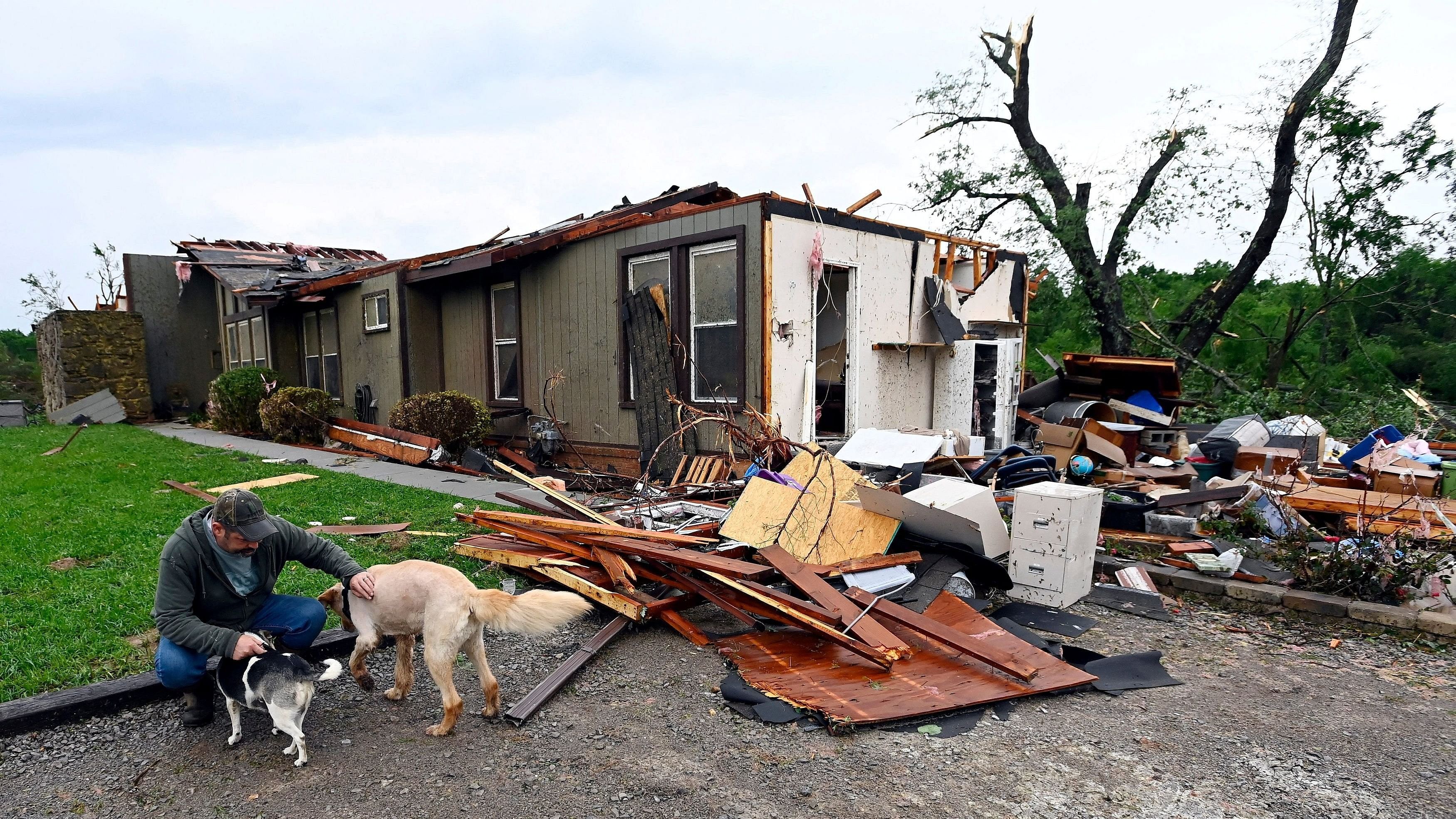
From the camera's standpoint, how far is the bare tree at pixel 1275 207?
1370 centimetres

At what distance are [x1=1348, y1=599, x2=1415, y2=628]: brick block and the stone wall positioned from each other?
2411 cm

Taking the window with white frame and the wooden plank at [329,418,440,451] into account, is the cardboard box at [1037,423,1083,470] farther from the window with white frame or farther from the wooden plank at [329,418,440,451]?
the wooden plank at [329,418,440,451]

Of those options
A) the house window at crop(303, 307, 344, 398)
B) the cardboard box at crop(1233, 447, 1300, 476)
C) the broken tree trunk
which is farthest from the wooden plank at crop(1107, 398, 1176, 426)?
the house window at crop(303, 307, 344, 398)

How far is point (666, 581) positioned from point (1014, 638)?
215 cm

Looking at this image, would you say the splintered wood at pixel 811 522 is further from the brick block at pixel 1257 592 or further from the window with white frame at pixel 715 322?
the window with white frame at pixel 715 322

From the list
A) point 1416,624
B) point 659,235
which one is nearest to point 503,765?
point 1416,624

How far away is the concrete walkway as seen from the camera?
8656mm

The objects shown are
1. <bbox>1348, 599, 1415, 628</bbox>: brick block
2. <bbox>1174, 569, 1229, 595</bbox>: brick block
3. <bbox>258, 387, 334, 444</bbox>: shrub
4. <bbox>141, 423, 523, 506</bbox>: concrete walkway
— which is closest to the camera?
<bbox>1348, 599, 1415, 628</bbox>: brick block

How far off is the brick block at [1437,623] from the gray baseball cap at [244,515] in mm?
6458

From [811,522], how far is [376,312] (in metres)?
10.6

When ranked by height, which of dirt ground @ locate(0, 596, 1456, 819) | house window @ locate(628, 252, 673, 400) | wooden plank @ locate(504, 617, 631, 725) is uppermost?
house window @ locate(628, 252, 673, 400)

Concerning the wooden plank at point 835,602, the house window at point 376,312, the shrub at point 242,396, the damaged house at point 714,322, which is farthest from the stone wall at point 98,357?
the wooden plank at point 835,602

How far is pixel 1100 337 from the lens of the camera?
16.7m

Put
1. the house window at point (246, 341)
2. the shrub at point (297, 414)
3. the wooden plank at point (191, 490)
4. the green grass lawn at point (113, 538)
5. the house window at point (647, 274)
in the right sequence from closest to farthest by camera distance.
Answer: the green grass lawn at point (113, 538) < the wooden plank at point (191, 490) < the house window at point (647, 274) < the shrub at point (297, 414) < the house window at point (246, 341)
